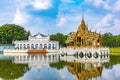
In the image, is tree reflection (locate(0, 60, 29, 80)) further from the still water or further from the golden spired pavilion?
the golden spired pavilion

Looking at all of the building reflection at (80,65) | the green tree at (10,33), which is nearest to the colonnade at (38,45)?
the green tree at (10,33)

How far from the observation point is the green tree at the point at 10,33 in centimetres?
7825

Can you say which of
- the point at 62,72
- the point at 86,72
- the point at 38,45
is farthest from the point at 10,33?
the point at 86,72

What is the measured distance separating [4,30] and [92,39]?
3825cm

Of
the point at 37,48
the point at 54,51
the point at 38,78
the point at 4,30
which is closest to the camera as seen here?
the point at 38,78

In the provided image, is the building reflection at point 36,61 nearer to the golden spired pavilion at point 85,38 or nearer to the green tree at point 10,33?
the golden spired pavilion at point 85,38

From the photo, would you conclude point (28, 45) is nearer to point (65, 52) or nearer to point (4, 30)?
point (4, 30)

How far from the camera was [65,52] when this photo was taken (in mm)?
50625

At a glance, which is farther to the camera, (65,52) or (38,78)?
(65,52)

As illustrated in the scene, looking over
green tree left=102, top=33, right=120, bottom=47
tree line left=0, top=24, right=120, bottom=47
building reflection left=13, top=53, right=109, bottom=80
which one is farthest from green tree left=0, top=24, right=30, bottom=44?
building reflection left=13, top=53, right=109, bottom=80

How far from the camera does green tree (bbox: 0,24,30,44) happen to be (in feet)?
257

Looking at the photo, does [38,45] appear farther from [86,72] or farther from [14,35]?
[86,72]

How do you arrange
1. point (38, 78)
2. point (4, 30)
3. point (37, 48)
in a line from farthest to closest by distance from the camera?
1. point (4, 30)
2. point (37, 48)
3. point (38, 78)

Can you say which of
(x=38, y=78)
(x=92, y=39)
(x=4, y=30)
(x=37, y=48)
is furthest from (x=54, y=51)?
(x=38, y=78)
